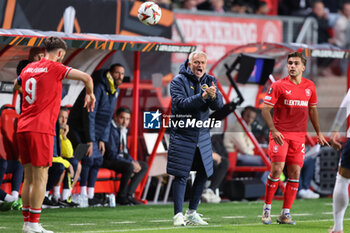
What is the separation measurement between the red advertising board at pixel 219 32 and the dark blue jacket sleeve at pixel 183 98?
26.1 ft

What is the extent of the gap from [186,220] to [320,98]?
8986mm

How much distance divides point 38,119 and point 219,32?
10710 mm

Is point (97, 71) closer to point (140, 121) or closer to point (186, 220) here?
point (140, 121)

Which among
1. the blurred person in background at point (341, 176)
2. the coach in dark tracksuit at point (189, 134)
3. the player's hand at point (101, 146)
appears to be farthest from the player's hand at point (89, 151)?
the blurred person in background at point (341, 176)

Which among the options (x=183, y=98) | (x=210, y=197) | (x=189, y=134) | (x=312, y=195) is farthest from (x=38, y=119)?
(x=312, y=195)

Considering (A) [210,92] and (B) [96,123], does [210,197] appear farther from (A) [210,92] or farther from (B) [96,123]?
(A) [210,92]

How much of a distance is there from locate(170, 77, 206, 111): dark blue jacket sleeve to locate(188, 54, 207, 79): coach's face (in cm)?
21

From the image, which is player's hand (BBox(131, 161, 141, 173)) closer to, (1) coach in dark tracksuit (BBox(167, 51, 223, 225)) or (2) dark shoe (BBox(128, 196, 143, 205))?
(2) dark shoe (BBox(128, 196, 143, 205))

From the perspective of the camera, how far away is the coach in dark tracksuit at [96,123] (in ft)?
42.7

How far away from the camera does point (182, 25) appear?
18.4m

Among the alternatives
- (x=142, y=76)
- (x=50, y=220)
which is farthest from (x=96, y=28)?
(x=50, y=220)

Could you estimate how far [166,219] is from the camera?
11.1 meters

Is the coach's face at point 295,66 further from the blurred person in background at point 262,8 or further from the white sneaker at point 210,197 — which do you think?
the blurred person in background at point 262,8

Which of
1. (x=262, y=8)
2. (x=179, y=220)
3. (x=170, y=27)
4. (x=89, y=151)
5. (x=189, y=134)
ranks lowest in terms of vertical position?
(x=179, y=220)
